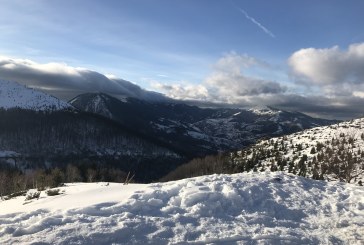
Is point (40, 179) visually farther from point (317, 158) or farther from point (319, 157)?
point (317, 158)

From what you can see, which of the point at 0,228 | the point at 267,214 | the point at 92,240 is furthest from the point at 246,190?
the point at 0,228

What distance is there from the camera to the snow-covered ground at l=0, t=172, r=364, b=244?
40.8 feet

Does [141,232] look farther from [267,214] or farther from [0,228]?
[267,214]

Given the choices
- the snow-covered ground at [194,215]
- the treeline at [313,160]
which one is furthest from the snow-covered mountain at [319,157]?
the snow-covered ground at [194,215]

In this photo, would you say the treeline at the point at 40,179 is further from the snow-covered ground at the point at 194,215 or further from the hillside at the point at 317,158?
the hillside at the point at 317,158

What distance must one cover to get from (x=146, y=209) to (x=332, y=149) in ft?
124

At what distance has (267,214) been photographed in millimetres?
15906

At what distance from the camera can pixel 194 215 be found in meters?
14.7

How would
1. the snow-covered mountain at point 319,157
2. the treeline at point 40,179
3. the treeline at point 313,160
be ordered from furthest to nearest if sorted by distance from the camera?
the snow-covered mountain at point 319,157 → the treeline at point 313,160 → the treeline at point 40,179

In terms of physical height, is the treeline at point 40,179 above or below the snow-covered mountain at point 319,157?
below

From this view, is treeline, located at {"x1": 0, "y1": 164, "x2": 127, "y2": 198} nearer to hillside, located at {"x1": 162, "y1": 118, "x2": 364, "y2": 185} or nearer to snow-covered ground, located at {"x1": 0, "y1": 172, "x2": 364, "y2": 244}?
snow-covered ground, located at {"x1": 0, "y1": 172, "x2": 364, "y2": 244}

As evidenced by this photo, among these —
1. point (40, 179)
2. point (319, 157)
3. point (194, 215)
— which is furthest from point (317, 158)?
point (194, 215)

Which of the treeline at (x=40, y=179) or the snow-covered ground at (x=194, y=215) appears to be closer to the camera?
the snow-covered ground at (x=194, y=215)

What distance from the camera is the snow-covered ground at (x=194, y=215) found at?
1245 centimetres
